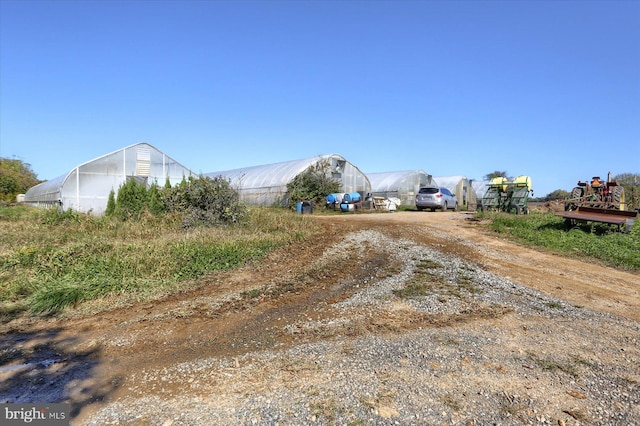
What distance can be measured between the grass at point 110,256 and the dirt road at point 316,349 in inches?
27.7

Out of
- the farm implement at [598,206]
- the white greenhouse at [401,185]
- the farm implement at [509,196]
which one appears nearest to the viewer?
the farm implement at [598,206]

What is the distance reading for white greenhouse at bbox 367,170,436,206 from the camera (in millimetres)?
33741

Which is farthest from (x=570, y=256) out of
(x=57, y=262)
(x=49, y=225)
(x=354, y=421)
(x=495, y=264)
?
(x=49, y=225)

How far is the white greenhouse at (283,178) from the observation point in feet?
89.5

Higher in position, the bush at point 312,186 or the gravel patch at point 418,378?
the bush at point 312,186

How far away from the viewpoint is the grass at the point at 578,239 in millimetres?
9666

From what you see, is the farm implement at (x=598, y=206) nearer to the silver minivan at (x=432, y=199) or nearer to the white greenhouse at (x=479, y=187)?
the silver minivan at (x=432, y=199)

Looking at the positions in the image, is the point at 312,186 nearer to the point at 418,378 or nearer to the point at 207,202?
the point at 207,202

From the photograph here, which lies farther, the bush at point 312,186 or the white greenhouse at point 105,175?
the bush at point 312,186

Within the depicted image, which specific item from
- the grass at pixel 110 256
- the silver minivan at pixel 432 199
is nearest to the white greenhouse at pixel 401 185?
the silver minivan at pixel 432 199

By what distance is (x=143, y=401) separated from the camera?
3291 mm

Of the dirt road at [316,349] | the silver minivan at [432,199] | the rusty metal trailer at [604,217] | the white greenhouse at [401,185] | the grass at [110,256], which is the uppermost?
the white greenhouse at [401,185]

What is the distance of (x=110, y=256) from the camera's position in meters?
8.08

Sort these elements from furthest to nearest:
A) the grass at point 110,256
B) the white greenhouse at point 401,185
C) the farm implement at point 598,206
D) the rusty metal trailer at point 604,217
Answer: the white greenhouse at point 401,185 < the farm implement at point 598,206 < the rusty metal trailer at point 604,217 < the grass at point 110,256
